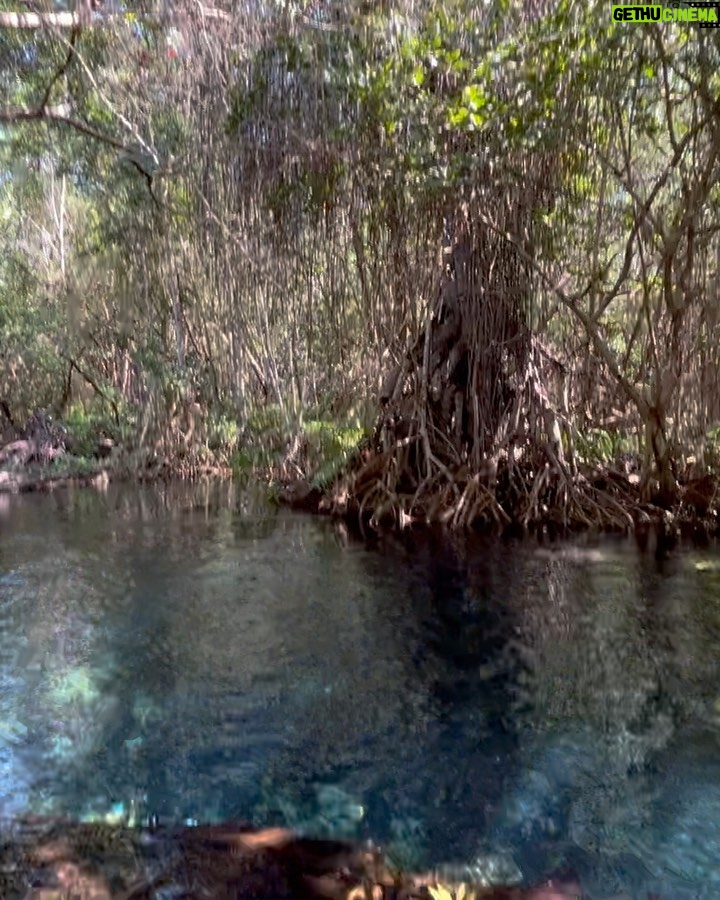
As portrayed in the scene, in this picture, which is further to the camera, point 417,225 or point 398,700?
point 417,225

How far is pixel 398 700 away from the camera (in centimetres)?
364

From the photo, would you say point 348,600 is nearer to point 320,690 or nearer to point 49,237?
point 320,690

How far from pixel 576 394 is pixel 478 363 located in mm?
1074

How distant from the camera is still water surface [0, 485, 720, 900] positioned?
8.73 feet

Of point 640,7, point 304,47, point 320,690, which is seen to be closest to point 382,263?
point 304,47

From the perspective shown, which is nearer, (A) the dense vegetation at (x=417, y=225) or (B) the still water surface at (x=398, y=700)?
(B) the still water surface at (x=398, y=700)

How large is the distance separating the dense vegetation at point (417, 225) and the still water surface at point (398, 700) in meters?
1.45

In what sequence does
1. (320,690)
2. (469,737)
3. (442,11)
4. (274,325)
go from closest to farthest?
(469,737), (320,690), (442,11), (274,325)

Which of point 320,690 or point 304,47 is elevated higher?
point 304,47

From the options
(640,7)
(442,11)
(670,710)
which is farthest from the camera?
(442,11)

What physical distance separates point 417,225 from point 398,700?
4.59 meters

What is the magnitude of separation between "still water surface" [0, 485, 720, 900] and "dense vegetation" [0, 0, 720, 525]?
1.45 meters

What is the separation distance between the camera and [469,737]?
328 cm

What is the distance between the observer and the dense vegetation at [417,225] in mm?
5371
